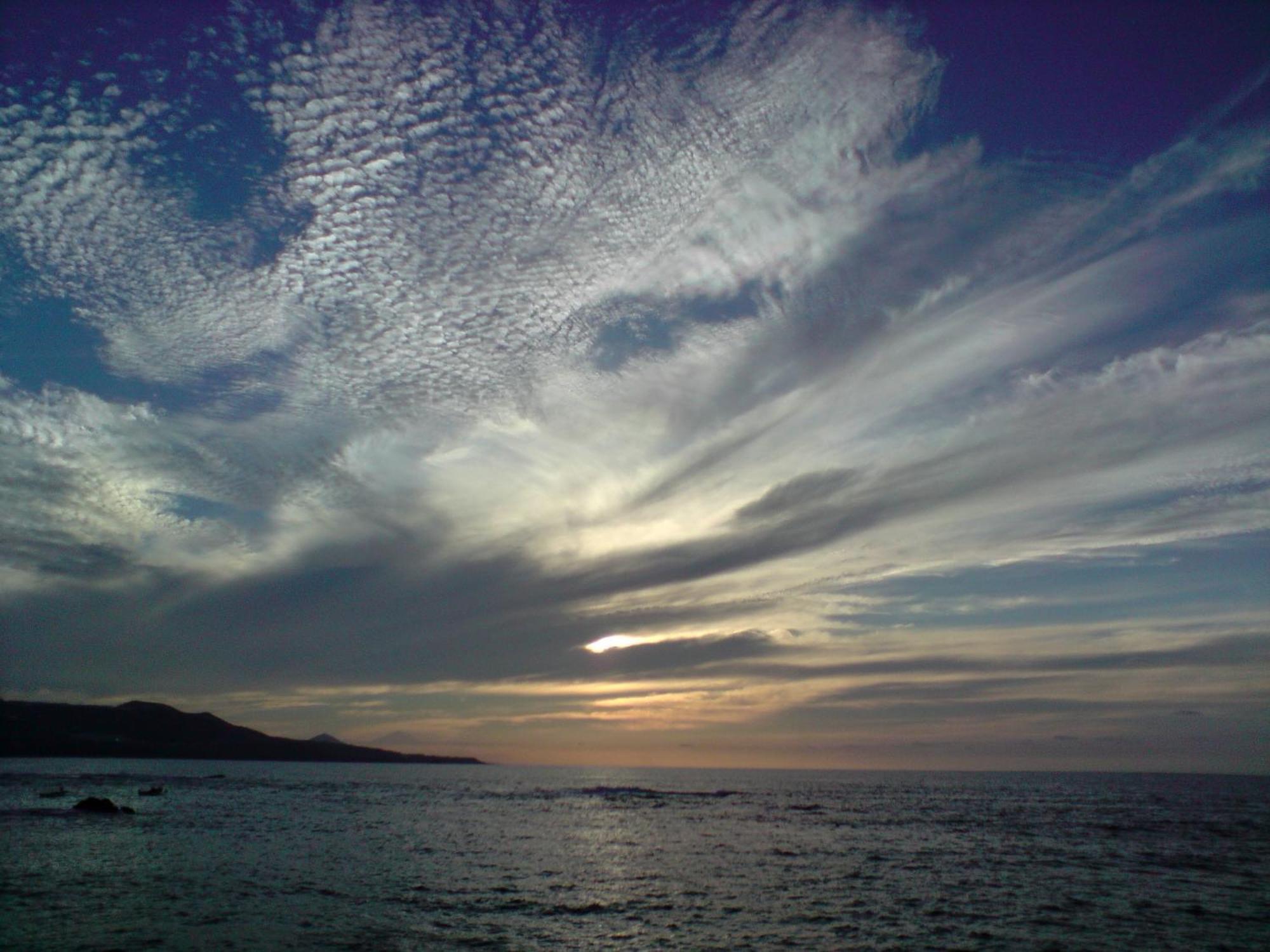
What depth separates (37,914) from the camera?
3022 centimetres

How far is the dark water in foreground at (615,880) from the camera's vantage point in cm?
3020

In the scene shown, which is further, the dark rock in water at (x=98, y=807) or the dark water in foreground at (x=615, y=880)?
the dark rock in water at (x=98, y=807)

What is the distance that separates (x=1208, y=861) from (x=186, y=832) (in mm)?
78678

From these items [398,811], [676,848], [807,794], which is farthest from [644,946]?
[807,794]

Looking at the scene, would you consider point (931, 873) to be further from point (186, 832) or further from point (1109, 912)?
point (186, 832)

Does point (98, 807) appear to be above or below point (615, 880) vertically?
below

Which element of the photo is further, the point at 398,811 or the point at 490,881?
the point at 398,811

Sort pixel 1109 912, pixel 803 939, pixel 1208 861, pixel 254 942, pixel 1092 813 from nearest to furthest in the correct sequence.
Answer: pixel 254 942 → pixel 803 939 → pixel 1109 912 → pixel 1208 861 → pixel 1092 813

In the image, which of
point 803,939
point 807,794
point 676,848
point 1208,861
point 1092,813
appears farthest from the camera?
point 807,794

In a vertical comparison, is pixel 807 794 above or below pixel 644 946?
below

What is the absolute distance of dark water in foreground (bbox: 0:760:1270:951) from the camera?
99.1 feet

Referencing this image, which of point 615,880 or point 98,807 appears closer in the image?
point 615,880

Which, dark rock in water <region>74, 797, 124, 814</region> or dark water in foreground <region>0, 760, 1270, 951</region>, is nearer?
dark water in foreground <region>0, 760, 1270, 951</region>

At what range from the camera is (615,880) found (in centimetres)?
4300
